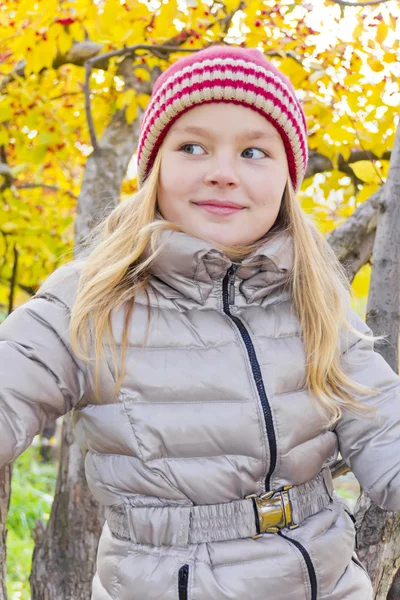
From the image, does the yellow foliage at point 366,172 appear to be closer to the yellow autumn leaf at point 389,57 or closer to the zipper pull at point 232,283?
the yellow autumn leaf at point 389,57

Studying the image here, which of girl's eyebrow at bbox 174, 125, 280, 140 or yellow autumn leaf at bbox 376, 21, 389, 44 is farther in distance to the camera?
yellow autumn leaf at bbox 376, 21, 389, 44

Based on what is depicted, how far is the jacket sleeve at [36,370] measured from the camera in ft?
4.76

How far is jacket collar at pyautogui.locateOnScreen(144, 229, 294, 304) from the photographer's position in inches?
66.1

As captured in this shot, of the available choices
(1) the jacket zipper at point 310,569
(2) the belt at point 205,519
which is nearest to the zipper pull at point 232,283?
(2) the belt at point 205,519

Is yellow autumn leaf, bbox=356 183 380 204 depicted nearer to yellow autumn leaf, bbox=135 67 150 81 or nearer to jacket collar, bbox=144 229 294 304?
yellow autumn leaf, bbox=135 67 150 81

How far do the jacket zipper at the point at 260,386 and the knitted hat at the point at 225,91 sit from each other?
0.39 meters

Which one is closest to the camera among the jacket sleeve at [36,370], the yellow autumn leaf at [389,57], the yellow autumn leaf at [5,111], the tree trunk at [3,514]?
the jacket sleeve at [36,370]

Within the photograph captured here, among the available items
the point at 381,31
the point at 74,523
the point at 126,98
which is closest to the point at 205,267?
the point at 381,31

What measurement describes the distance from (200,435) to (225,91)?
0.80 m

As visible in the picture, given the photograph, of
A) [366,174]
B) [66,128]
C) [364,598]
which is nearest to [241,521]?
[364,598]

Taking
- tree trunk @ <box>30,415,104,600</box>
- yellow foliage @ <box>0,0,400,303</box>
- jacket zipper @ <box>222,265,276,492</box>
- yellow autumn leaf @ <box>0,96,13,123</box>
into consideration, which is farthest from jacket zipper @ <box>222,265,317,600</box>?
yellow autumn leaf @ <box>0,96,13,123</box>

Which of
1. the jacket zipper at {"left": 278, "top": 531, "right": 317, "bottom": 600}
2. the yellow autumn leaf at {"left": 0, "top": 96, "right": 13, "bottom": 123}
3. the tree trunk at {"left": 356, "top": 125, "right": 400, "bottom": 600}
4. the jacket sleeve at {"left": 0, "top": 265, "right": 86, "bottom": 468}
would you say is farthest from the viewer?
the yellow autumn leaf at {"left": 0, "top": 96, "right": 13, "bottom": 123}

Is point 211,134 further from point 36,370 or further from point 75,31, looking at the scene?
point 75,31

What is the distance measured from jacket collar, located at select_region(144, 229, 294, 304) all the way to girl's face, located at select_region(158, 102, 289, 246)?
0.07m
